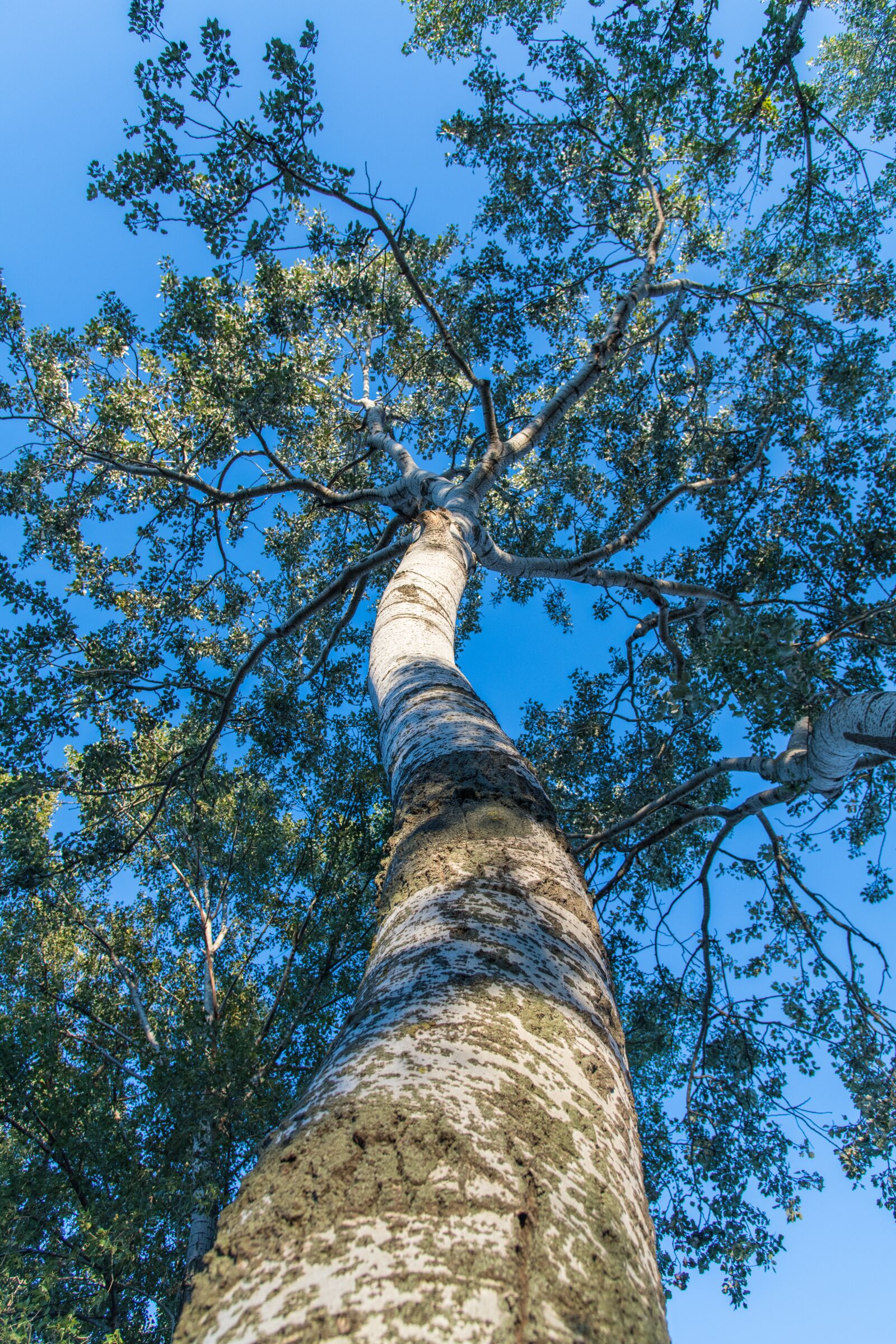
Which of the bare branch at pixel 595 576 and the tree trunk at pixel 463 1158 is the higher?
the bare branch at pixel 595 576

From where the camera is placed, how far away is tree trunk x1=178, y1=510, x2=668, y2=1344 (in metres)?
0.62

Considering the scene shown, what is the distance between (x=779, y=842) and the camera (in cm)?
561

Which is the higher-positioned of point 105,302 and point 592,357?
point 105,302

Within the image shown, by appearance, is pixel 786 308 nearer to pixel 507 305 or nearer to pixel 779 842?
pixel 507 305

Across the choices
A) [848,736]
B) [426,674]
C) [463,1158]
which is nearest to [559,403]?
[848,736]

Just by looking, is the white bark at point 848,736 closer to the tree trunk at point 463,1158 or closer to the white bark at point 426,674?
the white bark at point 426,674

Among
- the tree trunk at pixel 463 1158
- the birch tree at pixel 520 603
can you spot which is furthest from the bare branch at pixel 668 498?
the tree trunk at pixel 463 1158

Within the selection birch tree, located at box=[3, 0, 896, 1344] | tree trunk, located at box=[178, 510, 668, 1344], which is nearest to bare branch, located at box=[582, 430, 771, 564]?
birch tree, located at box=[3, 0, 896, 1344]

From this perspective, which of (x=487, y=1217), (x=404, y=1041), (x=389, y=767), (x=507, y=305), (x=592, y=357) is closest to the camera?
(x=487, y=1217)

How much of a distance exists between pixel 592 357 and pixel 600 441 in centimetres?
273

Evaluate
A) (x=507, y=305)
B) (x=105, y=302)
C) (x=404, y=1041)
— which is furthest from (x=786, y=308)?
(x=404, y=1041)

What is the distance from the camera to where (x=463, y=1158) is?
2.52 ft

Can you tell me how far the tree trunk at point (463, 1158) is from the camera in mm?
619

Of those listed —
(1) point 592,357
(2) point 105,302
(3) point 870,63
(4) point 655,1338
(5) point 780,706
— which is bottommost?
(4) point 655,1338
